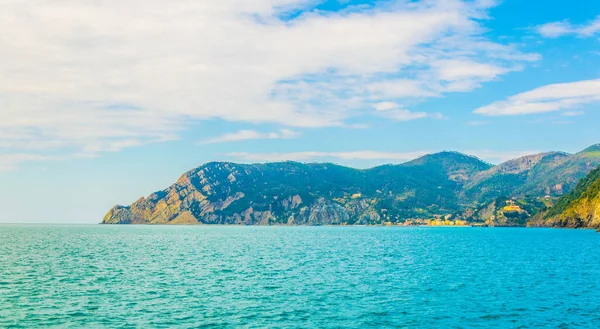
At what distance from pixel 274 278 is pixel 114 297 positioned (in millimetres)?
28797

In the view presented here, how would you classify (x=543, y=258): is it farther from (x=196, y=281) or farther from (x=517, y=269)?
(x=196, y=281)

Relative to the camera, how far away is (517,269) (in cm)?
10338

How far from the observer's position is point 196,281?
82.4 metres

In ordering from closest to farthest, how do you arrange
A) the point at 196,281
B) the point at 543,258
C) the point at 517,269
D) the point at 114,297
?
the point at 114,297 < the point at 196,281 < the point at 517,269 < the point at 543,258

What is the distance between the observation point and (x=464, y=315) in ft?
186

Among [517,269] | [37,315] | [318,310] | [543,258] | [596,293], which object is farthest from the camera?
[543,258]

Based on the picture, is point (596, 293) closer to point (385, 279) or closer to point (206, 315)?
point (385, 279)

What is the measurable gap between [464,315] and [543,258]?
8530 centimetres

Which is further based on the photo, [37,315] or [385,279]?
[385,279]

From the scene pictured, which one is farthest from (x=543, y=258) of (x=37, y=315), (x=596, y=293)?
(x=37, y=315)

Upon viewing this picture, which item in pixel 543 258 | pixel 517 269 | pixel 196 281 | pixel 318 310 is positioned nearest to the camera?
pixel 318 310

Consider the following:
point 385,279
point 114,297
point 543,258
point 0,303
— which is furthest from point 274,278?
point 543,258

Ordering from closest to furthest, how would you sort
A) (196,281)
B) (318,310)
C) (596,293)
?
(318,310) < (596,293) < (196,281)

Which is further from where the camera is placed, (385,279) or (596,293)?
(385,279)
